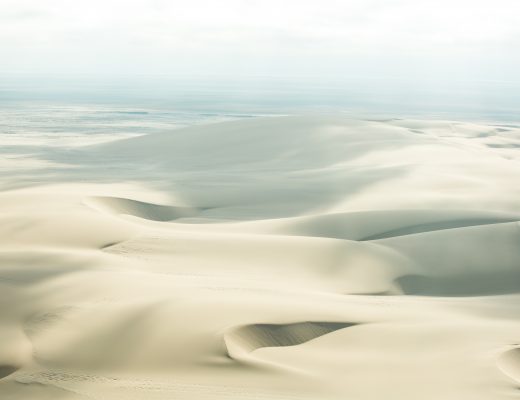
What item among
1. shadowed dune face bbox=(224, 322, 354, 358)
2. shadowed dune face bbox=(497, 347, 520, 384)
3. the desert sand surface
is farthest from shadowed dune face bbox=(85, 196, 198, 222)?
shadowed dune face bbox=(497, 347, 520, 384)

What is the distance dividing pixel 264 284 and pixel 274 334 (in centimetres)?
256

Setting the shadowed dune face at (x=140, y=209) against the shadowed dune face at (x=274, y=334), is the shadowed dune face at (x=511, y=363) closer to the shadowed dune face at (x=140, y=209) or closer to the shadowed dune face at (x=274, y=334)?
the shadowed dune face at (x=274, y=334)

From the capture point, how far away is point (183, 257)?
1217cm

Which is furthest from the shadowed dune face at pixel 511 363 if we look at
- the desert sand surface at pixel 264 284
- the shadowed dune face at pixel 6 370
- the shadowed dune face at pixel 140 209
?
the shadowed dune face at pixel 140 209

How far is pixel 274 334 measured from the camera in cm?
815

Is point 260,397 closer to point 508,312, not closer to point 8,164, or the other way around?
point 508,312

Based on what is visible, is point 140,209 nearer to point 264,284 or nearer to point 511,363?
point 264,284

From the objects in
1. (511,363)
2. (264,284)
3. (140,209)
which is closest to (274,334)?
(511,363)

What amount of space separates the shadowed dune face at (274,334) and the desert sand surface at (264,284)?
21 mm

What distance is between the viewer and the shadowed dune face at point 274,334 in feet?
25.7

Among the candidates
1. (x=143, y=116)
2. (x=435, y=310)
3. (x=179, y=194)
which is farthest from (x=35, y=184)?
(x=143, y=116)

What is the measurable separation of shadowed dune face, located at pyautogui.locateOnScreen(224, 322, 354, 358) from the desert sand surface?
0.02 m

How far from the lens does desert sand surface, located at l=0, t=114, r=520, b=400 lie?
7.13 metres

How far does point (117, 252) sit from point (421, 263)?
15.6 ft
